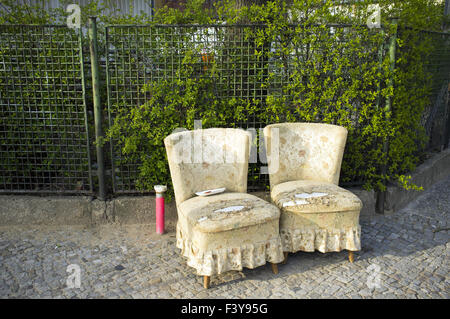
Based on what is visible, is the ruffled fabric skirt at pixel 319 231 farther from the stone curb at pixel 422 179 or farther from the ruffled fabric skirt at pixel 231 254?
the stone curb at pixel 422 179

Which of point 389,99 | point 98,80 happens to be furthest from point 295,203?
point 98,80

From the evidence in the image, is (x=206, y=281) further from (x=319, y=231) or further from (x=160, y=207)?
(x=160, y=207)

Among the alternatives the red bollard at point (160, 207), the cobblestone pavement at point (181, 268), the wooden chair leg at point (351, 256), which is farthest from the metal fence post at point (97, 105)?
the wooden chair leg at point (351, 256)

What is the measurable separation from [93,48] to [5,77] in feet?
3.61

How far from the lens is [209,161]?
414 centimetres

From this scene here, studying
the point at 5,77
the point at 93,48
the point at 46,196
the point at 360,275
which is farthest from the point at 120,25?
the point at 360,275

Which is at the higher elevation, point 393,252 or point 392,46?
point 392,46

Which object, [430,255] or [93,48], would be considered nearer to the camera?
[430,255]

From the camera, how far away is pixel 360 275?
3.76m

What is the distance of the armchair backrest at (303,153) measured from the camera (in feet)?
14.3

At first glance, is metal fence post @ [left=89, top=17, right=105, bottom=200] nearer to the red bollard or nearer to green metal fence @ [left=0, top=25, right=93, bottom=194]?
green metal fence @ [left=0, top=25, right=93, bottom=194]
